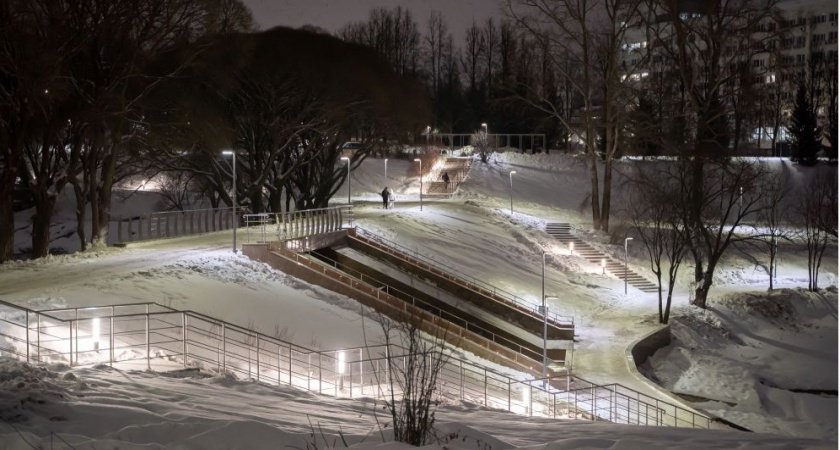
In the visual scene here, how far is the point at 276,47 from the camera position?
4469 centimetres

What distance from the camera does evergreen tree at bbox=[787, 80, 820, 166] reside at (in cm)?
7300

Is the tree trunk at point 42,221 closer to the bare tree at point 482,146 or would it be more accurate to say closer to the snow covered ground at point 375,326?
the snow covered ground at point 375,326

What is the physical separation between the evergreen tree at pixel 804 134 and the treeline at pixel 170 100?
118 feet

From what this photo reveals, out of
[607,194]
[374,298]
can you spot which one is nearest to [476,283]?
[374,298]

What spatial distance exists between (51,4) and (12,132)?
4428 mm

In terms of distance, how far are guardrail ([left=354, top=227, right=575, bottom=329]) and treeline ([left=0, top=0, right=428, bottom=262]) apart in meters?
6.97

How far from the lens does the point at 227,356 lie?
63.7 ft

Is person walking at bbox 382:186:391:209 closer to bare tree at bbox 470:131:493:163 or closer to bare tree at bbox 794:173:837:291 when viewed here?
bare tree at bbox 470:131:493:163

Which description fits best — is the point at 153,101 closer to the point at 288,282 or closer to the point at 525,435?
the point at 288,282

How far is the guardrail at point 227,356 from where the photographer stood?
16938mm

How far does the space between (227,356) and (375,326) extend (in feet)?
29.5

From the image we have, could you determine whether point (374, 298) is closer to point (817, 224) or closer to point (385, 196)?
point (385, 196)

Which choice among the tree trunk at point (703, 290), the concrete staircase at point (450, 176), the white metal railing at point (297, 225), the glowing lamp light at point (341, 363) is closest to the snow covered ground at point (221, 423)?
the glowing lamp light at point (341, 363)

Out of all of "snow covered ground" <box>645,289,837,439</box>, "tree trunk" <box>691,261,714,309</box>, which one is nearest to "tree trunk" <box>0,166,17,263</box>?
"snow covered ground" <box>645,289,837,439</box>
